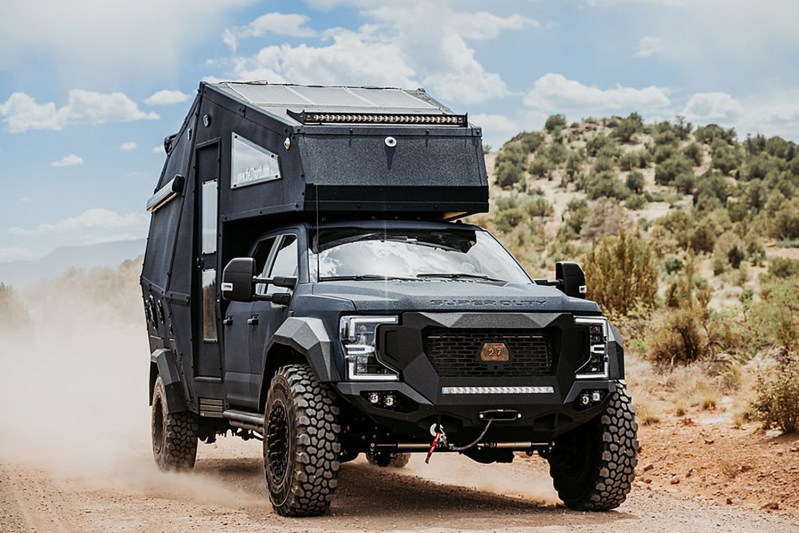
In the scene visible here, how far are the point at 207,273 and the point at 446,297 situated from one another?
385cm

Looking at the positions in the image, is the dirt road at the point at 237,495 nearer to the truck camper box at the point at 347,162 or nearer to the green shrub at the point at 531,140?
the truck camper box at the point at 347,162

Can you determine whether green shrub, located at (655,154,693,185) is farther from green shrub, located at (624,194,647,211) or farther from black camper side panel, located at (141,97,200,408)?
black camper side panel, located at (141,97,200,408)

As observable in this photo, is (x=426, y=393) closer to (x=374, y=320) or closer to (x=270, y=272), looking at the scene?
(x=374, y=320)

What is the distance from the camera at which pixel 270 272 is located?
1136 cm

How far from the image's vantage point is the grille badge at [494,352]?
9352mm

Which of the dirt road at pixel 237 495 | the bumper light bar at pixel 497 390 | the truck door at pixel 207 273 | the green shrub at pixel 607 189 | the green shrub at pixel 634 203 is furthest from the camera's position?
the green shrub at pixel 607 189

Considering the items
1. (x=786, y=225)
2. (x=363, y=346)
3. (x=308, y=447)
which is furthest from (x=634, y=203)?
(x=308, y=447)

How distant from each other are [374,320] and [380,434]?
97cm

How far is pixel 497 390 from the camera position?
9.31 metres

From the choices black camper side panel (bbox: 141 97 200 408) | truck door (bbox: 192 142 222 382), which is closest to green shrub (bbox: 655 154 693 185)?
black camper side panel (bbox: 141 97 200 408)

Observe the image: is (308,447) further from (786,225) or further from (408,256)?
(786,225)

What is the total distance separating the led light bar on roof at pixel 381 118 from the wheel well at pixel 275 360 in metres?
2.03

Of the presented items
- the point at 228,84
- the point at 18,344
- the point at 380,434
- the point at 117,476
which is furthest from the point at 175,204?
the point at 18,344

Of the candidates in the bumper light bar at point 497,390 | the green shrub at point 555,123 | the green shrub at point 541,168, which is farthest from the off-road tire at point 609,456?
the green shrub at point 555,123
